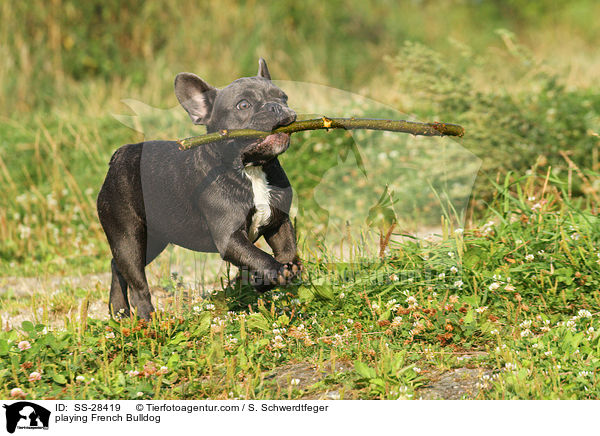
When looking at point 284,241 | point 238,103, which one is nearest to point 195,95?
point 238,103

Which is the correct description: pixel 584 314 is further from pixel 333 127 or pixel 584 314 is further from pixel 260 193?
pixel 260 193

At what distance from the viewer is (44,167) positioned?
9.30m

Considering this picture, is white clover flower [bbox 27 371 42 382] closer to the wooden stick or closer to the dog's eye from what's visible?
the wooden stick

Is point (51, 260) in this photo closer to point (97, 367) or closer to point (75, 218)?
point (75, 218)

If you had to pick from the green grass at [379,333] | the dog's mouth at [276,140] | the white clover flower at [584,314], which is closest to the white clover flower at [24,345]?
the green grass at [379,333]

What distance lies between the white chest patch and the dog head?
314 mm

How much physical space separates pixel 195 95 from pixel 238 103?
14.2 inches

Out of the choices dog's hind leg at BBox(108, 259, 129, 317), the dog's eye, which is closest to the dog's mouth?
the dog's eye

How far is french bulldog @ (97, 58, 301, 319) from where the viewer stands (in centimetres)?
385

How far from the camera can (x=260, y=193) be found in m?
4.06

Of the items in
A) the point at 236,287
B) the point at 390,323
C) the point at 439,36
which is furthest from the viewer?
the point at 439,36
